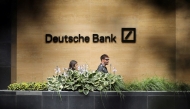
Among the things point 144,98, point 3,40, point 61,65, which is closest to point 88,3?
point 61,65

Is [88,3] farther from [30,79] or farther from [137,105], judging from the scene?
[137,105]

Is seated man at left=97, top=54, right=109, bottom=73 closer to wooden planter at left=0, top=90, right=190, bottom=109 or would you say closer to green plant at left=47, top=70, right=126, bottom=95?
green plant at left=47, top=70, right=126, bottom=95

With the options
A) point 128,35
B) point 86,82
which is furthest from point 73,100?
point 128,35

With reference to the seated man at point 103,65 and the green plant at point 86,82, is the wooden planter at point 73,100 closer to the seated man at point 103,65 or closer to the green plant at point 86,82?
the green plant at point 86,82

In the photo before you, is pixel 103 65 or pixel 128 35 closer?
pixel 103 65

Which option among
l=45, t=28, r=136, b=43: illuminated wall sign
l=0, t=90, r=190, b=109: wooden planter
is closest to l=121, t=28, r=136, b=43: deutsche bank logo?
l=45, t=28, r=136, b=43: illuminated wall sign

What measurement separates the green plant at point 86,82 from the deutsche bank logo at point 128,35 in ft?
15.8

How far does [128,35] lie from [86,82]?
5.21 m

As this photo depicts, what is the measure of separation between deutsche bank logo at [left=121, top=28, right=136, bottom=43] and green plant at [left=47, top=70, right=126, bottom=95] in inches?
189

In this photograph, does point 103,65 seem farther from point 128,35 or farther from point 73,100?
point 128,35

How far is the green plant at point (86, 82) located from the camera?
841 cm

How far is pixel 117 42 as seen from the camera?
528 inches

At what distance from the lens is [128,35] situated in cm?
1334

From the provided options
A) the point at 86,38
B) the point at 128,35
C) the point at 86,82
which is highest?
the point at 128,35
